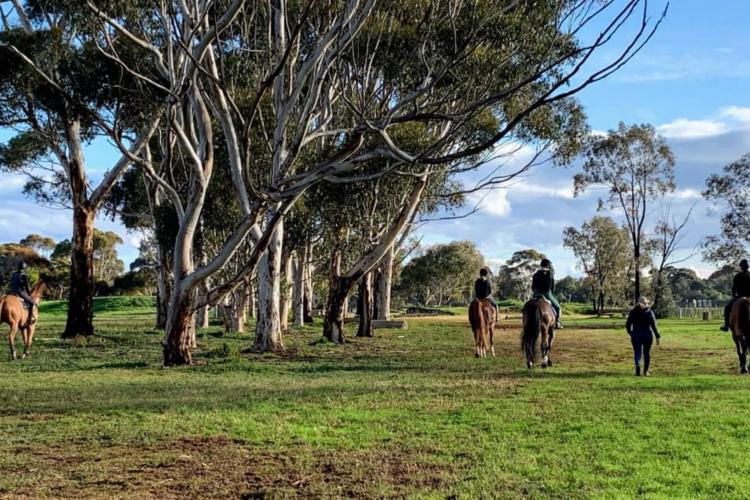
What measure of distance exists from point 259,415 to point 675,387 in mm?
7060

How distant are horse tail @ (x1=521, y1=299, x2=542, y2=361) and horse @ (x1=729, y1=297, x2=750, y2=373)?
392 centimetres

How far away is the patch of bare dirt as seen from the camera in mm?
6227

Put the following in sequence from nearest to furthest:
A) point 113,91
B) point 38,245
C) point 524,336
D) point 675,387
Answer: point 675,387, point 524,336, point 113,91, point 38,245

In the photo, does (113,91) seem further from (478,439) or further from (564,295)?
(564,295)

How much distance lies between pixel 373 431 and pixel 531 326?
25.4 feet

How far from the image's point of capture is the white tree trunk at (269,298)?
19891 mm

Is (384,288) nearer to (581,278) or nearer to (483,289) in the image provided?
(483,289)

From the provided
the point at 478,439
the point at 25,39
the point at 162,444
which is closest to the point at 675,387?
the point at 478,439

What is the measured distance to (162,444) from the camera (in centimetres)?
816

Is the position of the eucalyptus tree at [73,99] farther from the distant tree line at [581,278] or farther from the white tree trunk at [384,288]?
the distant tree line at [581,278]

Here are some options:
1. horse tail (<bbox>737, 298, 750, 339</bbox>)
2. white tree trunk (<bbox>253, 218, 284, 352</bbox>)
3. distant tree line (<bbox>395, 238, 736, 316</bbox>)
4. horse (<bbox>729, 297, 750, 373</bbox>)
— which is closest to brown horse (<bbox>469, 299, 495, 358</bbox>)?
white tree trunk (<bbox>253, 218, 284, 352</bbox>)

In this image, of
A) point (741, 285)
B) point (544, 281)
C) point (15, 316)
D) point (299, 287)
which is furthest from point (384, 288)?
point (741, 285)

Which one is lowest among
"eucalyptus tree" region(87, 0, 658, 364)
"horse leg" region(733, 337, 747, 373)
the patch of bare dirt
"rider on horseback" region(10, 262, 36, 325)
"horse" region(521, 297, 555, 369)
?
the patch of bare dirt

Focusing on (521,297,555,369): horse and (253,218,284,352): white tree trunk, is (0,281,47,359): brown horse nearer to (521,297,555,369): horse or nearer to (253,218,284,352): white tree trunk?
(253,218,284,352): white tree trunk
